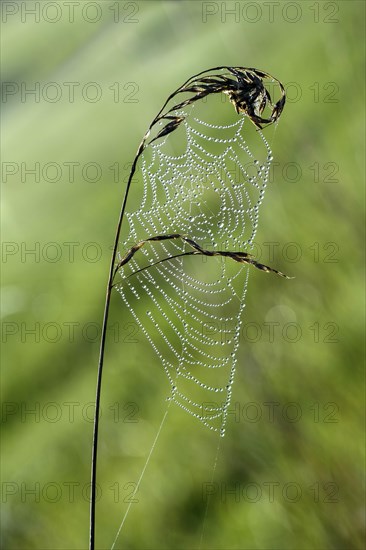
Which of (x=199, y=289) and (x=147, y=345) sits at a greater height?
(x=199, y=289)

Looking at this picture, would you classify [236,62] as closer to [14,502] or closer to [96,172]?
[96,172]

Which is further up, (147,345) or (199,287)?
(199,287)

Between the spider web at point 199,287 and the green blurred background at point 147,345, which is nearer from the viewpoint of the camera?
the green blurred background at point 147,345

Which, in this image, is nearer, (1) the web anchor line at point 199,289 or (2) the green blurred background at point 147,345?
(2) the green blurred background at point 147,345

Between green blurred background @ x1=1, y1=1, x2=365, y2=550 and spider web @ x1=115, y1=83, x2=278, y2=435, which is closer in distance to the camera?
green blurred background @ x1=1, y1=1, x2=365, y2=550

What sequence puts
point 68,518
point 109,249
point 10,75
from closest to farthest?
point 68,518 → point 109,249 → point 10,75

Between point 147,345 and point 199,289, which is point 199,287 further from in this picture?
point 147,345

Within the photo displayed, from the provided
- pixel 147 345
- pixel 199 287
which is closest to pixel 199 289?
pixel 199 287

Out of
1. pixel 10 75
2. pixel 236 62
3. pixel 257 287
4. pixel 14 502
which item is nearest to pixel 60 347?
pixel 14 502
